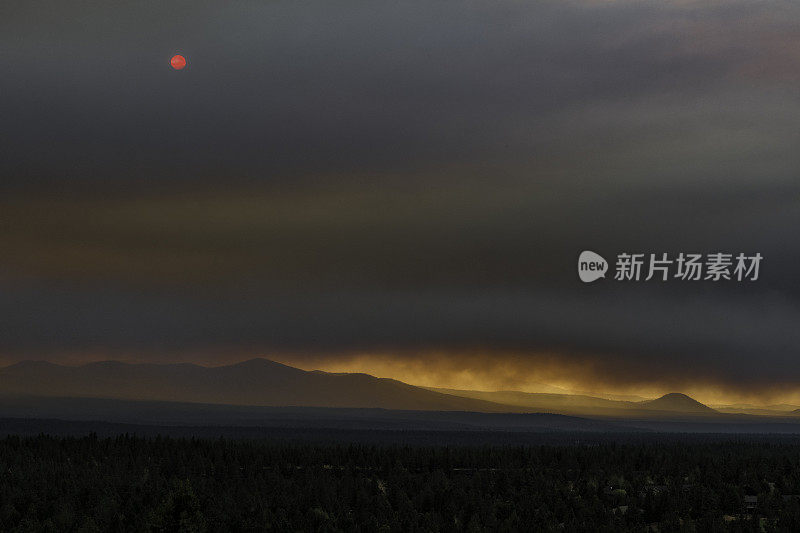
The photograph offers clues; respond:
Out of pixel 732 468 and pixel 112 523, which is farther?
pixel 732 468

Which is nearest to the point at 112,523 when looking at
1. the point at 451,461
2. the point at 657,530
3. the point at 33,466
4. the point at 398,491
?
the point at 398,491

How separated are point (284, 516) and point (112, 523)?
6569 mm

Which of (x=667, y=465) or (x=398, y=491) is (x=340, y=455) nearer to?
(x=667, y=465)

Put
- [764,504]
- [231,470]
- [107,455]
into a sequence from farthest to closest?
[107,455], [231,470], [764,504]

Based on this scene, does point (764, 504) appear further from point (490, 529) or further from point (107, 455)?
point (107, 455)

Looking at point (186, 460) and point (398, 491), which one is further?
point (186, 460)

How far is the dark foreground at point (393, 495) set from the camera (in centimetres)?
3903

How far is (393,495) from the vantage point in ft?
161

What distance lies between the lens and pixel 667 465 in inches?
2785

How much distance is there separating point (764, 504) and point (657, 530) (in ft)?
24.6

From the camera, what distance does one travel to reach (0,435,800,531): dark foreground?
1537 inches

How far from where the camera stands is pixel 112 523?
3978 cm

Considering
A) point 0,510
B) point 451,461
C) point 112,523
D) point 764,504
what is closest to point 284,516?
point 112,523

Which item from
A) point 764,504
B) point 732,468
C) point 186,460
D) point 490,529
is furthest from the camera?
point 186,460
